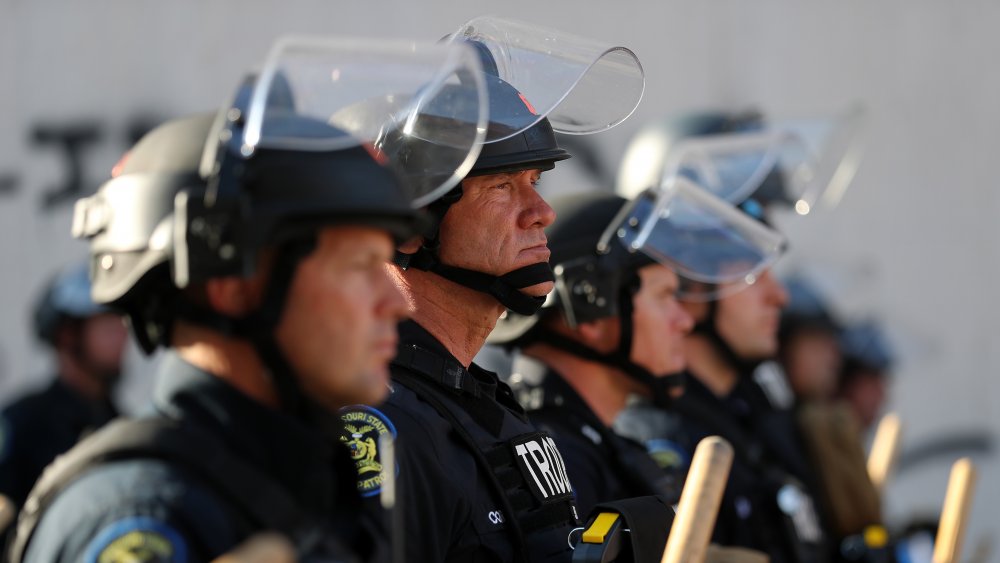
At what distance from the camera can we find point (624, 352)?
4012mm

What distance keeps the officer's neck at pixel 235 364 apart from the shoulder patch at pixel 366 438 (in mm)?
538

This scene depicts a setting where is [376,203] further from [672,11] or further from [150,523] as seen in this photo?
[672,11]

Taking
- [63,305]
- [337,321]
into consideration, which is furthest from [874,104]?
[337,321]

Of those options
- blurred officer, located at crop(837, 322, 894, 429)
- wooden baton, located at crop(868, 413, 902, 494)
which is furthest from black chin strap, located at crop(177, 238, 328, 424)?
blurred officer, located at crop(837, 322, 894, 429)

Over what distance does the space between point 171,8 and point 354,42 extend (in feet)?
18.6

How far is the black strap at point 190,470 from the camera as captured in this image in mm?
1855

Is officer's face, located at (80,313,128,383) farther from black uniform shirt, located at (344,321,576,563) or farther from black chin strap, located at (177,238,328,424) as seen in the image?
black chin strap, located at (177,238,328,424)

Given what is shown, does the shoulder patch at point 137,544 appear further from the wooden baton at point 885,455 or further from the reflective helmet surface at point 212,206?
the wooden baton at point 885,455

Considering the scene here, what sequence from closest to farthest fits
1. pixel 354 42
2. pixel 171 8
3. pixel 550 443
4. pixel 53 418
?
pixel 354 42 → pixel 550 443 → pixel 53 418 → pixel 171 8

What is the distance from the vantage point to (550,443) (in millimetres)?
A: 3121

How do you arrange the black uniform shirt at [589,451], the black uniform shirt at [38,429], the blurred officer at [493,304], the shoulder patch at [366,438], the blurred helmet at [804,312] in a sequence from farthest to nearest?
1. the blurred helmet at [804,312]
2. the black uniform shirt at [38,429]
3. the black uniform shirt at [589,451]
4. the blurred officer at [493,304]
5. the shoulder patch at [366,438]

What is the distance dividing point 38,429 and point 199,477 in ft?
14.1

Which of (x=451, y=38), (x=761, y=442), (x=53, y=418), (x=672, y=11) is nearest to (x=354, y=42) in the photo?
(x=451, y=38)

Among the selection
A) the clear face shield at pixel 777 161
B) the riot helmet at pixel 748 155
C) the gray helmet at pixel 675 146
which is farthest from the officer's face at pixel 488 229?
the gray helmet at pixel 675 146
